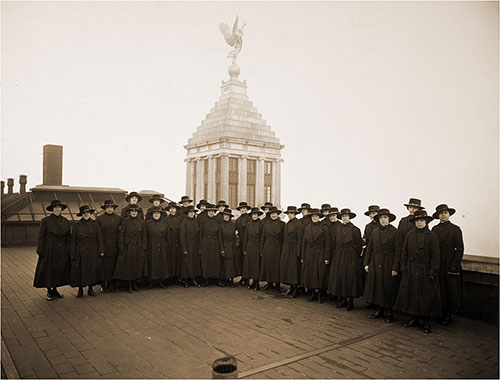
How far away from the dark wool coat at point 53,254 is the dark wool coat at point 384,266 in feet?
22.2

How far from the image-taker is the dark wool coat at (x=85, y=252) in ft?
26.7

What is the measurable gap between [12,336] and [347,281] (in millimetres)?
6224

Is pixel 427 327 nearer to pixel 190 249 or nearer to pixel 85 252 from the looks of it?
pixel 190 249

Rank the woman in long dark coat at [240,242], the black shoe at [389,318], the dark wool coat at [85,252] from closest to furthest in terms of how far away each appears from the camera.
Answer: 1. the black shoe at [389,318]
2. the dark wool coat at [85,252]
3. the woman in long dark coat at [240,242]

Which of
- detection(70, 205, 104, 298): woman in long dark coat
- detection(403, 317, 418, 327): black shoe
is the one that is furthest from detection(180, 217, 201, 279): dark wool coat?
detection(403, 317, 418, 327): black shoe

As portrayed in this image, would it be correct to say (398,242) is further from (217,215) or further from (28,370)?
(28,370)

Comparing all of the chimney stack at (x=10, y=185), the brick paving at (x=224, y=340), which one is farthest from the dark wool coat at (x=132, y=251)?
the chimney stack at (x=10, y=185)

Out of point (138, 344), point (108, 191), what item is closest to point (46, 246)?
point (138, 344)

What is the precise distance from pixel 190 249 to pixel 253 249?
1754 millimetres

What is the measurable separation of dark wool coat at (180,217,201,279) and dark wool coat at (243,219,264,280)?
135 cm

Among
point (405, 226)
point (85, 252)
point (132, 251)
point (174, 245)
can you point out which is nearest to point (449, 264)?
point (405, 226)

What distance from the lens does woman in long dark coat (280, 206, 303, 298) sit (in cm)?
872

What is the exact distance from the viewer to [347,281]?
7562 millimetres

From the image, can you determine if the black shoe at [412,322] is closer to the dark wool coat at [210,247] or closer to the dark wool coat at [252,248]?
the dark wool coat at [252,248]
